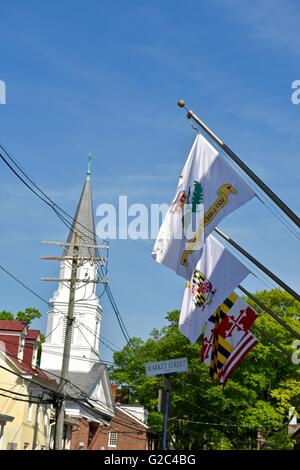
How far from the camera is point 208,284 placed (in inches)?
635

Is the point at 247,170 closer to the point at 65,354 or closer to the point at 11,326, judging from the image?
the point at 65,354

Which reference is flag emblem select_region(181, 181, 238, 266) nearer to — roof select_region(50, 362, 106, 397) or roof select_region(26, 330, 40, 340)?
roof select_region(26, 330, 40, 340)

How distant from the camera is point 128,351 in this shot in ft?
285

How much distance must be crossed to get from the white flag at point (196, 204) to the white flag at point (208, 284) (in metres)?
0.70

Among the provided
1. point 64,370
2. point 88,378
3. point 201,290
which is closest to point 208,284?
point 201,290

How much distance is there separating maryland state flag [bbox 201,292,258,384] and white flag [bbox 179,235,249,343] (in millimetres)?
1077

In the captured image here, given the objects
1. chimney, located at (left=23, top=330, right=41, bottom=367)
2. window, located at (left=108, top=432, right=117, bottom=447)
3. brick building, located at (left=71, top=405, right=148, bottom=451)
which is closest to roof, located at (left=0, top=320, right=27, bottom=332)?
chimney, located at (left=23, top=330, right=41, bottom=367)

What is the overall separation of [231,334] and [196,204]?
376 cm

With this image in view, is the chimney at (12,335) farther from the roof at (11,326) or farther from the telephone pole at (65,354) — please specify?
the telephone pole at (65,354)

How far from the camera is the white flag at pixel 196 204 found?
1463 centimetres

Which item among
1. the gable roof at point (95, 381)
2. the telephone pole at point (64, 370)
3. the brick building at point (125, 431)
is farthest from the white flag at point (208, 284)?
the brick building at point (125, 431)

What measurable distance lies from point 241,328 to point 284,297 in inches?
1621

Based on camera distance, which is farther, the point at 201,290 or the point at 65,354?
the point at 65,354
